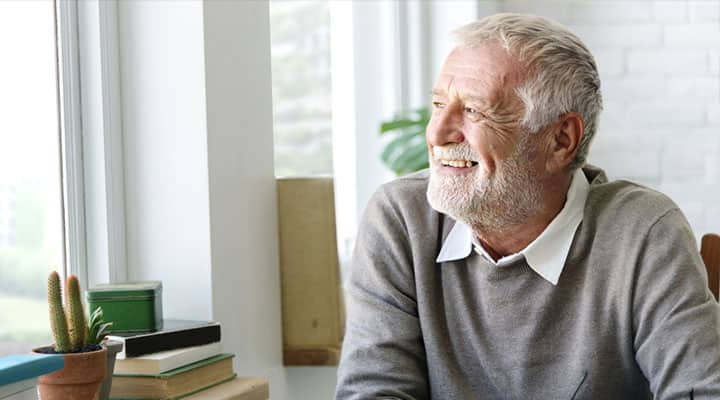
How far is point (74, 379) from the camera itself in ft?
4.67

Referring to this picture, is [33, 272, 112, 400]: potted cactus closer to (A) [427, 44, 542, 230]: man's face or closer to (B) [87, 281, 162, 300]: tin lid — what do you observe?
(B) [87, 281, 162, 300]: tin lid

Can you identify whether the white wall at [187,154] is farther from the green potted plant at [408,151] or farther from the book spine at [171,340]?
the green potted plant at [408,151]

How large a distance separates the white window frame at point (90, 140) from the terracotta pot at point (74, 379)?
0.50 m

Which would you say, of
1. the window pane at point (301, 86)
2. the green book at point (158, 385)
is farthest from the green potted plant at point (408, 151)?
the green book at point (158, 385)

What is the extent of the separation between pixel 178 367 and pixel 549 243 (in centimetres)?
68

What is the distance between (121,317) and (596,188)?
0.89 metres

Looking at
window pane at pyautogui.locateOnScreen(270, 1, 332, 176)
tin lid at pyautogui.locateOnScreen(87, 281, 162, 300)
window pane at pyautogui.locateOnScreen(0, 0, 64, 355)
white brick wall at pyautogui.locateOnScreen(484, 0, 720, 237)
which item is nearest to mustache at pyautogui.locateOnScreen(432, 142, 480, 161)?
tin lid at pyautogui.locateOnScreen(87, 281, 162, 300)

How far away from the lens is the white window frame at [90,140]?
1911mm

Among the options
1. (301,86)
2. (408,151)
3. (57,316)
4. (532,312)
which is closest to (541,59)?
(532,312)

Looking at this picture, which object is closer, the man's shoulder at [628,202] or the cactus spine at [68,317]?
the cactus spine at [68,317]

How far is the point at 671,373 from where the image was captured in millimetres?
1680

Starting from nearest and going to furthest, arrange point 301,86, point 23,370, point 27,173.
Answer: point 23,370 → point 27,173 → point 301,86

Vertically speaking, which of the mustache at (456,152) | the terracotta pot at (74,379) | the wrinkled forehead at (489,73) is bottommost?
the terracotta pot at (74,379)

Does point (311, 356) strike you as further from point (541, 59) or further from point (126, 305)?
point (541, 59)
